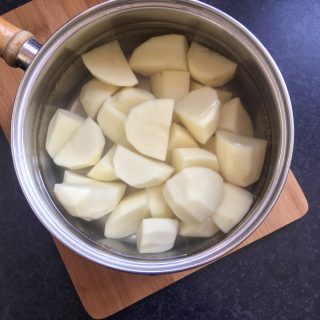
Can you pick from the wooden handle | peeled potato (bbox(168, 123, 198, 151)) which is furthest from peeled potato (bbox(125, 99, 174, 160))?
the wooden handle

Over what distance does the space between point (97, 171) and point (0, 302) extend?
0.44m

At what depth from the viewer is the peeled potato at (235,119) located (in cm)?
92

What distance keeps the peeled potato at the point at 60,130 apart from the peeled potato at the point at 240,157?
0.29 metres

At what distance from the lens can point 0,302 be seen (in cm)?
109

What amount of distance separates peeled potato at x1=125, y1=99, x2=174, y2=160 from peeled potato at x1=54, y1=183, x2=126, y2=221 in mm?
99

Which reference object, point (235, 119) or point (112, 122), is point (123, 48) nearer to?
point (112, 122)

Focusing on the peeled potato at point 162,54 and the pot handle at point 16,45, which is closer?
the pot handle at point 16,45

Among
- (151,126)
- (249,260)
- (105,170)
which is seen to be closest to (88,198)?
(105,170)

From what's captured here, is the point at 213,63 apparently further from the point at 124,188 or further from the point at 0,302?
the point at 0,302

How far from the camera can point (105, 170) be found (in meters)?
0.90

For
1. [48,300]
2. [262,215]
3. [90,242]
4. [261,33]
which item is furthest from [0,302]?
[261,33]

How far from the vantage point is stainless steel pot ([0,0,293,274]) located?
0.80 m

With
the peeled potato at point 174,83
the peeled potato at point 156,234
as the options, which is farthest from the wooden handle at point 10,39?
the peeled potato at point 156,234

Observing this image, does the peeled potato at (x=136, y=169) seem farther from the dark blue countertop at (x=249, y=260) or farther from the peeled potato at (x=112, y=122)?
the dark blue countertop at (x=249, y=260)
